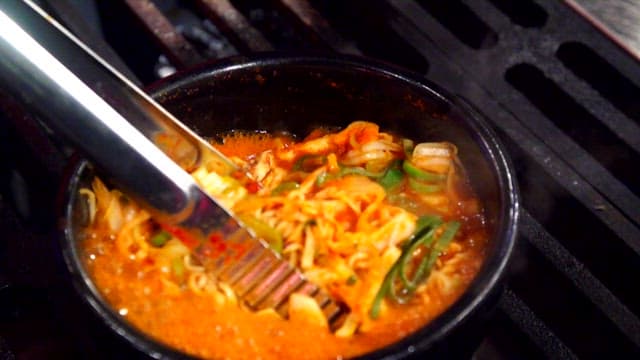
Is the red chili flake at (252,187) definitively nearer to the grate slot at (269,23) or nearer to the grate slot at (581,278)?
the grate slot at (581,278)

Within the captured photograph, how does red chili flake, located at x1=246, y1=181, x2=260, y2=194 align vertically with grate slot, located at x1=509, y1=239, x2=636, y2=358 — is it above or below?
above

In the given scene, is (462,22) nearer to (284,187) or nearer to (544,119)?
(544,119)

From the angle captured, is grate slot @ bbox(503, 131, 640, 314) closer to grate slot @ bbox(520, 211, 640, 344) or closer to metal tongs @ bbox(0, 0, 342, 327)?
grate slot @ bbox(520, 211, 640, 344)

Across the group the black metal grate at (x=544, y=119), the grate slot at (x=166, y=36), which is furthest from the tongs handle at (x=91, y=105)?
the grate slot at (x=166, y=36)

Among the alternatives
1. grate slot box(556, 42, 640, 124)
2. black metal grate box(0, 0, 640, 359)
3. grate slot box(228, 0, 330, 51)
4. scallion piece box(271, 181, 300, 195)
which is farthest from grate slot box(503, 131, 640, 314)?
grate slot box(228, 0, 330, 51)

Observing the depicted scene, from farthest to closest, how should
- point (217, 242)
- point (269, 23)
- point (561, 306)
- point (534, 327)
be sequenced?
point (269, 23) < point (561, 306) < point (534, 327) < point (217, 242)

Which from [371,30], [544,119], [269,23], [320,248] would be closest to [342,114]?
[320,248]
